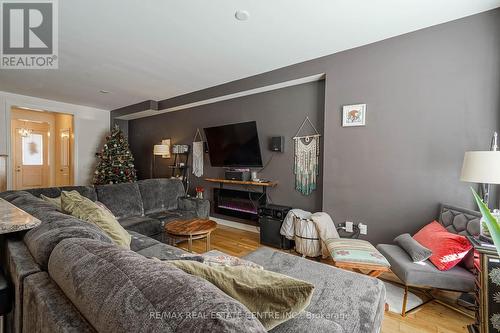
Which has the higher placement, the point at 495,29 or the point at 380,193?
the point at 495,29

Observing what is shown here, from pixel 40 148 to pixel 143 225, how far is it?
22.2 feet

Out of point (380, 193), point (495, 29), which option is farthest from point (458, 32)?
point (380, 193)

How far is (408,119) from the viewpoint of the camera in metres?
2.51

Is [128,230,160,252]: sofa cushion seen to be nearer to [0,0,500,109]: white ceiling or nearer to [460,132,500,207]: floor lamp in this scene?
[0,0,500,109]: white ceiling

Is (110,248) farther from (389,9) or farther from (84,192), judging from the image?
(389,9)

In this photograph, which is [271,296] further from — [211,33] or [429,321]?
[211,33]

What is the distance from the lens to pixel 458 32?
2266 millimetres

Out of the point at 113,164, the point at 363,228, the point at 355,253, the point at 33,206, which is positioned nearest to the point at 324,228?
the point at 363,228

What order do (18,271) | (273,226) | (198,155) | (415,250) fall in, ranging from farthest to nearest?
(198,155), (273,226), (415,250), (18,271)

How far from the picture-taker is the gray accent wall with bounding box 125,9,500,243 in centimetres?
220

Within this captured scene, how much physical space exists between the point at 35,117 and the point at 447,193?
9410 mm

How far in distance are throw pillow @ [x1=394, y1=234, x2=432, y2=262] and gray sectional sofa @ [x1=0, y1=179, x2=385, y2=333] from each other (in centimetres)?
73

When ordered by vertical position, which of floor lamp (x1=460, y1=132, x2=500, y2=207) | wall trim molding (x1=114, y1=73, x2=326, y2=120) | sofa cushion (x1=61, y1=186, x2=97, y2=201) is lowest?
sofa cushion (x1=61, y1=186, x2=97, y2=201)

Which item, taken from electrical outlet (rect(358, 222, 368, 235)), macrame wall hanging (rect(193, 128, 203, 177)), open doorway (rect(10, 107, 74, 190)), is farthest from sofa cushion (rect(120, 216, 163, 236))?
open doorway (rect(10, 107, 74, 190))
